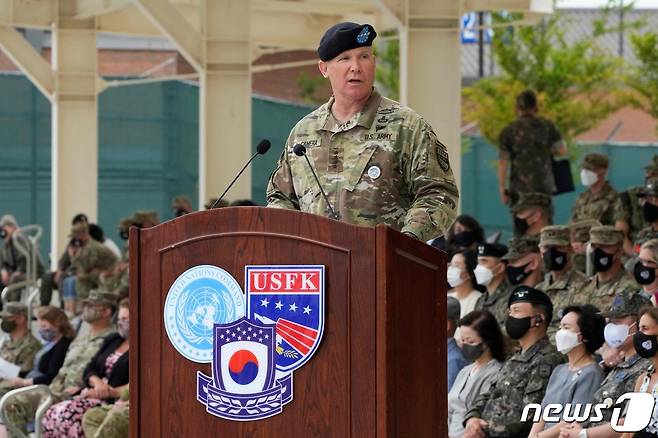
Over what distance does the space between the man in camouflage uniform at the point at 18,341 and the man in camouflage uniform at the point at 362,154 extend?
23.7 ft

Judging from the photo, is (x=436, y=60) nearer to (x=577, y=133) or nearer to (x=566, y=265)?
(x=566, y=265)

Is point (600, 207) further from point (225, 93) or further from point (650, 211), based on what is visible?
point (225, 93)

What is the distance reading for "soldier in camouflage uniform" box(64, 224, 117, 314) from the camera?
14.0m

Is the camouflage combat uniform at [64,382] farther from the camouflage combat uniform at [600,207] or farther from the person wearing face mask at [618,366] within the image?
the person wearing face mask at [618,366]

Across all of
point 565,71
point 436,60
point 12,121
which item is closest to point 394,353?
point 436,60

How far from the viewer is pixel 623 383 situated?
7012mm

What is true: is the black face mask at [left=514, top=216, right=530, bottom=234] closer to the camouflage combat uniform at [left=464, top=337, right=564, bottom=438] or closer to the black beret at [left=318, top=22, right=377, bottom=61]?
the camouflage combat uniform at [left=464, top=337, right=564, bottom=438]

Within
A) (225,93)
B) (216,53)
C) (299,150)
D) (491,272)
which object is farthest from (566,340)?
(216,53)

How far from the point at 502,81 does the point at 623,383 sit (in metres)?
19.3

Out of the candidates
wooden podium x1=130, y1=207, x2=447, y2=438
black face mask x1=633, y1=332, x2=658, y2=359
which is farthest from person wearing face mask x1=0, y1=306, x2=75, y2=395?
wooden podium x1=130, y1=207, x2=447, y2=438

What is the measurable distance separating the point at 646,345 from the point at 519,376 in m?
0.99

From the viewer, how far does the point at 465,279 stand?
9.65m

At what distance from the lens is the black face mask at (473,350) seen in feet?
26.7

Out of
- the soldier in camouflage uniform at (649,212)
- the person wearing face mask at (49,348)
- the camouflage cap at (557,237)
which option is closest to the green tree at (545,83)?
the person wearing face mask at (49,348)
